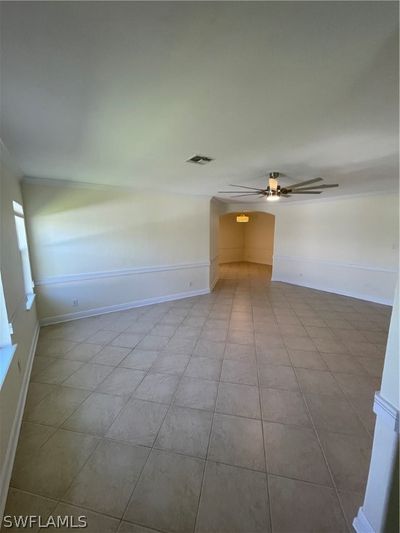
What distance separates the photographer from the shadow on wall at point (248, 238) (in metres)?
9.75

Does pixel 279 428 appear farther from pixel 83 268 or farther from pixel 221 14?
pixel 83 268

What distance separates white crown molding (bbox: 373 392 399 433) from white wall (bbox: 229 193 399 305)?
4.87 meters

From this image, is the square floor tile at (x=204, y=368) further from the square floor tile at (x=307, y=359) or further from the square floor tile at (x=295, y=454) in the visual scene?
the square floor tile at (x=307, y=359)

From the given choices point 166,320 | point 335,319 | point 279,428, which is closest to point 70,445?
point 279,428

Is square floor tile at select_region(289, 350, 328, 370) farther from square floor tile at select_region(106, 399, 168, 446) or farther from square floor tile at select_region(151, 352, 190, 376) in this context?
square floor tile at select_region(106, 399, 168, 446)

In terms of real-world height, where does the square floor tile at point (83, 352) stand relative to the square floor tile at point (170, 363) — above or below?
above

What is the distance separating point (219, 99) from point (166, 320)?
343 cm

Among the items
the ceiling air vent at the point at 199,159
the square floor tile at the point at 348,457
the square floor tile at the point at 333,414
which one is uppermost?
the ceiling air vent at the point at 199,159

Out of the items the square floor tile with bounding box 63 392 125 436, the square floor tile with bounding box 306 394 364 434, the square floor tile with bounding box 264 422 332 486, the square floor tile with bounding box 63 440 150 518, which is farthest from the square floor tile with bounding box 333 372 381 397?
the square floor tile with bounding box 63 392 125 436

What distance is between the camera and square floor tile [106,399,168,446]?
1.79 m

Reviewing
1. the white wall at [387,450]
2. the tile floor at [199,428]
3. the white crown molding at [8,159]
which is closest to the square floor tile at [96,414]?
the tile floor at [199,428]

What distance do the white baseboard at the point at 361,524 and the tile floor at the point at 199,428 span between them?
5cm

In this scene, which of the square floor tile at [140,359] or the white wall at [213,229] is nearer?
the square floor tile at [140,359]

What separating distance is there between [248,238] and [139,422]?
9.34 meters
